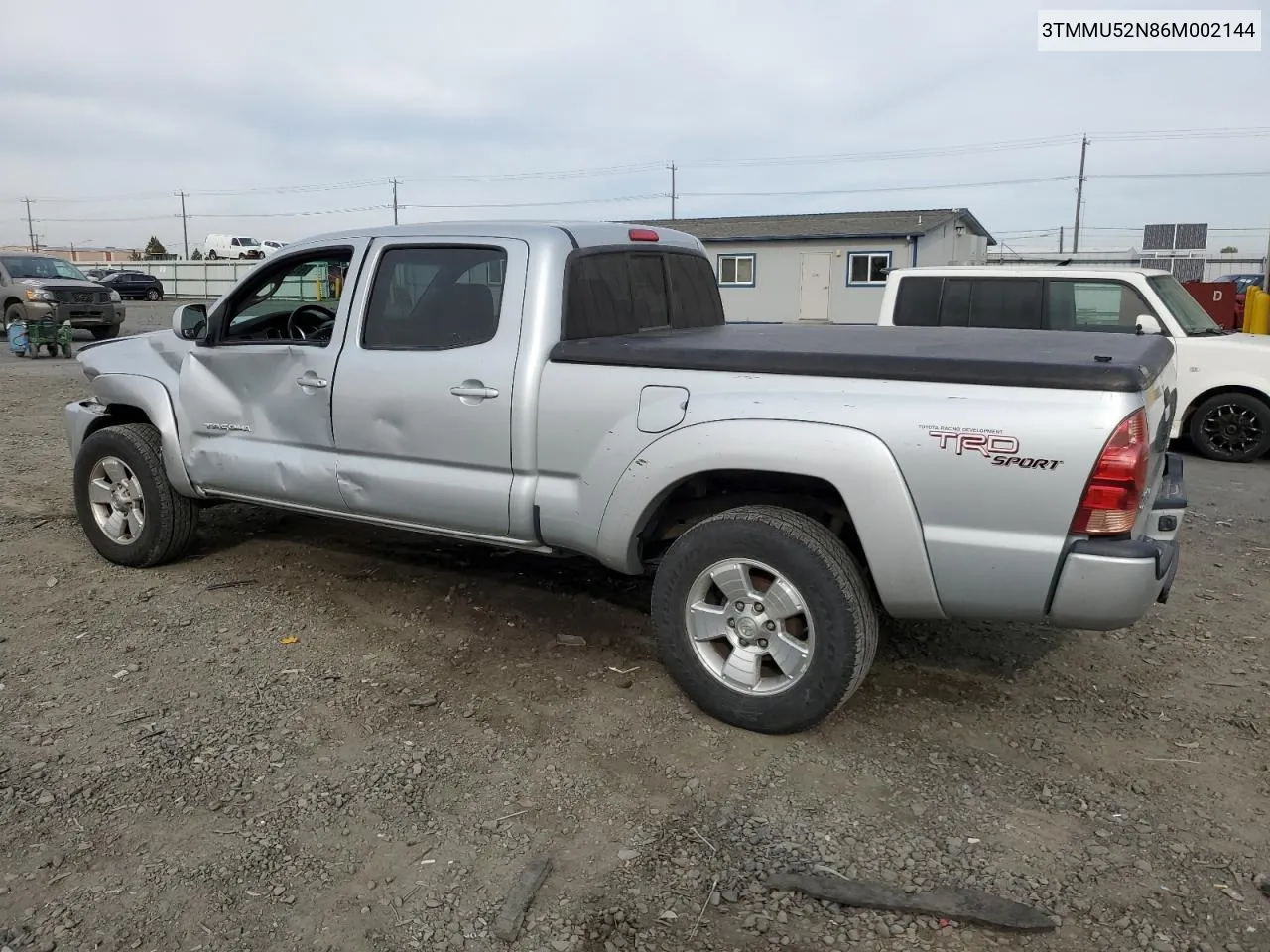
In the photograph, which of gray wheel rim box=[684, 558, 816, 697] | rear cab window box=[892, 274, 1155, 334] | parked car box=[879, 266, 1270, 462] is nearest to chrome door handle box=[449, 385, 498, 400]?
gray wheel rim box=[684, 558, 816, 697]

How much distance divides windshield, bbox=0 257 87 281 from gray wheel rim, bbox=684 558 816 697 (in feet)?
69.1

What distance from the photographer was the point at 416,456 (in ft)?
14.4

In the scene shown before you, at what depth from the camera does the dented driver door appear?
15.5 ft

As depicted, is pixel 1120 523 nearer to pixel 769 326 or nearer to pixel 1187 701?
pixel 1187 701

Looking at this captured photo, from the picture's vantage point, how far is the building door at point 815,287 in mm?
28969

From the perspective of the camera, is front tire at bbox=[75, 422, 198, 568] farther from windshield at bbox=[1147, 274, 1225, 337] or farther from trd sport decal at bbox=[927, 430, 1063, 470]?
windshield at bbox=[1147, 274, 1225, 337]

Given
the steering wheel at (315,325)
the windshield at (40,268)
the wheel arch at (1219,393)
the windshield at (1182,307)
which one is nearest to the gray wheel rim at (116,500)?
the steering wheel at (315,325)

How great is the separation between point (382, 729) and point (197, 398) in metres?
2.35

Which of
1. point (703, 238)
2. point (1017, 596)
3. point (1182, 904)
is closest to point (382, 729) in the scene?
point (1017, 596)

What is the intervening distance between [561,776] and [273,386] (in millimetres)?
2549

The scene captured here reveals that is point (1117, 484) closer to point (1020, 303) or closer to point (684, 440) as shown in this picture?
point (684, 440)

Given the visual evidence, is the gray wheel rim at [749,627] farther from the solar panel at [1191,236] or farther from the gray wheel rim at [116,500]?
the solar panel at [1191,236]

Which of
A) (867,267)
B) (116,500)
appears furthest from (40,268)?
(867,267)

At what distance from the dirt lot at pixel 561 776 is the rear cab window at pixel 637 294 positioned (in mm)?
1426
